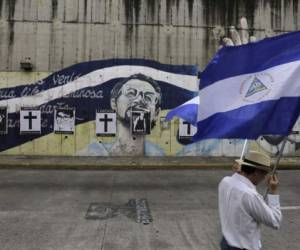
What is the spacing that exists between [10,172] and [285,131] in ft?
42.7

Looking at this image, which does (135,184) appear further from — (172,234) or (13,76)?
(13,76)

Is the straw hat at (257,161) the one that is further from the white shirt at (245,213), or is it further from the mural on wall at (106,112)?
the mural on wall at (106,112)

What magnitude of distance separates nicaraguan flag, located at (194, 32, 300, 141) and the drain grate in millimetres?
4357

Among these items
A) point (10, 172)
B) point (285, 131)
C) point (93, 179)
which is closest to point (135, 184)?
point (93, 179)

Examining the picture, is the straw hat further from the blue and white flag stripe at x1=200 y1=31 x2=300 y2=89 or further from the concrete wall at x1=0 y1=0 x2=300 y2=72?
the concrete wall at x1=0 y1=0 x2=300 y2=72

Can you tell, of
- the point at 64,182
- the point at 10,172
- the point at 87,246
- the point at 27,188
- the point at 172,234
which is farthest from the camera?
the point at 10,172

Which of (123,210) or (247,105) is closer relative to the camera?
(247,105)

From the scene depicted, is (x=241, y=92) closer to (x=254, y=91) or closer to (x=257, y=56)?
(x=254, y=91)

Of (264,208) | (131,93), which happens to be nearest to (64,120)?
(131,93)

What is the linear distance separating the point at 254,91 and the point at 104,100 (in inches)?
603

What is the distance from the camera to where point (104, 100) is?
20062mm

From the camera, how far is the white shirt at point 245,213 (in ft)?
13.2

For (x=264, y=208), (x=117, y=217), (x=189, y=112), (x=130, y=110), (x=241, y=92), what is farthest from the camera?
(x=130, y=110)

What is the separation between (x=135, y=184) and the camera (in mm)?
13969
